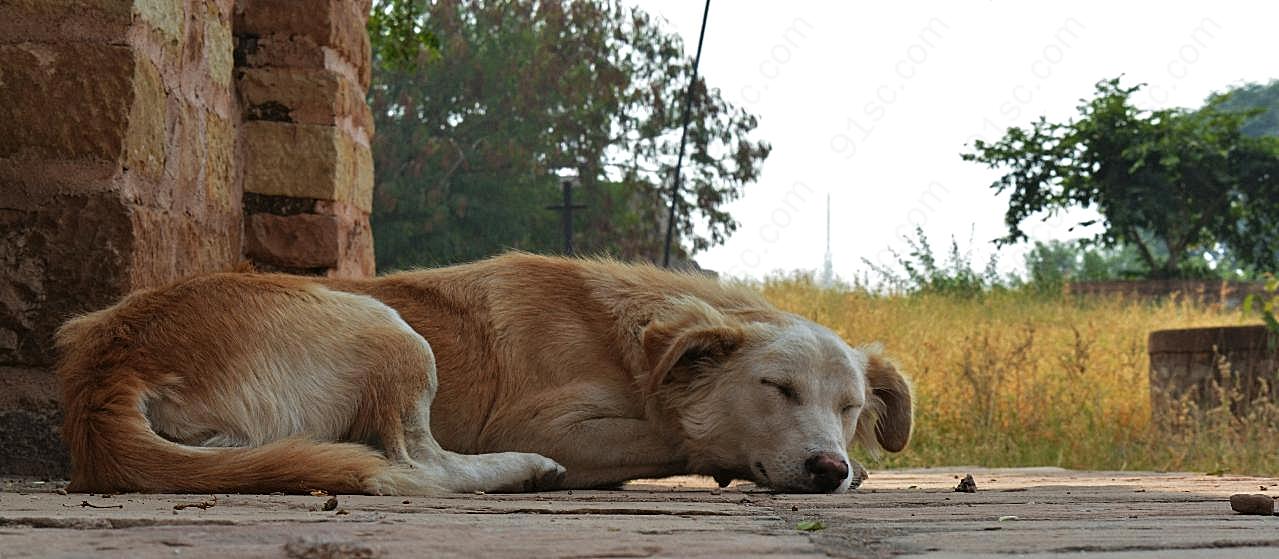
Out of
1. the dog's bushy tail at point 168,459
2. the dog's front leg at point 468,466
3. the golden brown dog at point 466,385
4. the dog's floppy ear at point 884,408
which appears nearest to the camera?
the dog's bushy tail at point 168,459

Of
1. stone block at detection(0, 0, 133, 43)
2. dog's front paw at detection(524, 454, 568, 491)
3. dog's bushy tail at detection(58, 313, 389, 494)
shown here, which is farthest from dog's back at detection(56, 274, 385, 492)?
stone block at detection(0, 0, 133, 43)

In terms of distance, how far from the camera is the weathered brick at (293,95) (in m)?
5.12

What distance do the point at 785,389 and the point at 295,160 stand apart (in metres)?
2.43

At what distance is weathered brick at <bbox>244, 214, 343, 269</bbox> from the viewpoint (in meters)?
5.12

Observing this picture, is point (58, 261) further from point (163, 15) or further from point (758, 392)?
point (758, 392)

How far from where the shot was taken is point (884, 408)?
4.47 meters

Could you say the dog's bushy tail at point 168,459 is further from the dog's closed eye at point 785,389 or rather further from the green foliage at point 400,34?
the green foliage at point 400,34

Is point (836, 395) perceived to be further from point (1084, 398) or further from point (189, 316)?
point (1084, 398)

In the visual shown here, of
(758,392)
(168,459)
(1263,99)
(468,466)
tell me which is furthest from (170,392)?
(1263,99)

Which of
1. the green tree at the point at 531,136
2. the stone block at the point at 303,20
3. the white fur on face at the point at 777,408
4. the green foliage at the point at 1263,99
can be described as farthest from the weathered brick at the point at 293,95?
the green foliage at the point at 1263,99

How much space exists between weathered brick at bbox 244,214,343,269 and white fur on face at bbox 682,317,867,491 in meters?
1.99

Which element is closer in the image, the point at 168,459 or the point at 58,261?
the point at 168,459

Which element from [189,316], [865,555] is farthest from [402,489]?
[865,555]

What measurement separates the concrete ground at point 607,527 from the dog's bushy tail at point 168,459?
112mm
